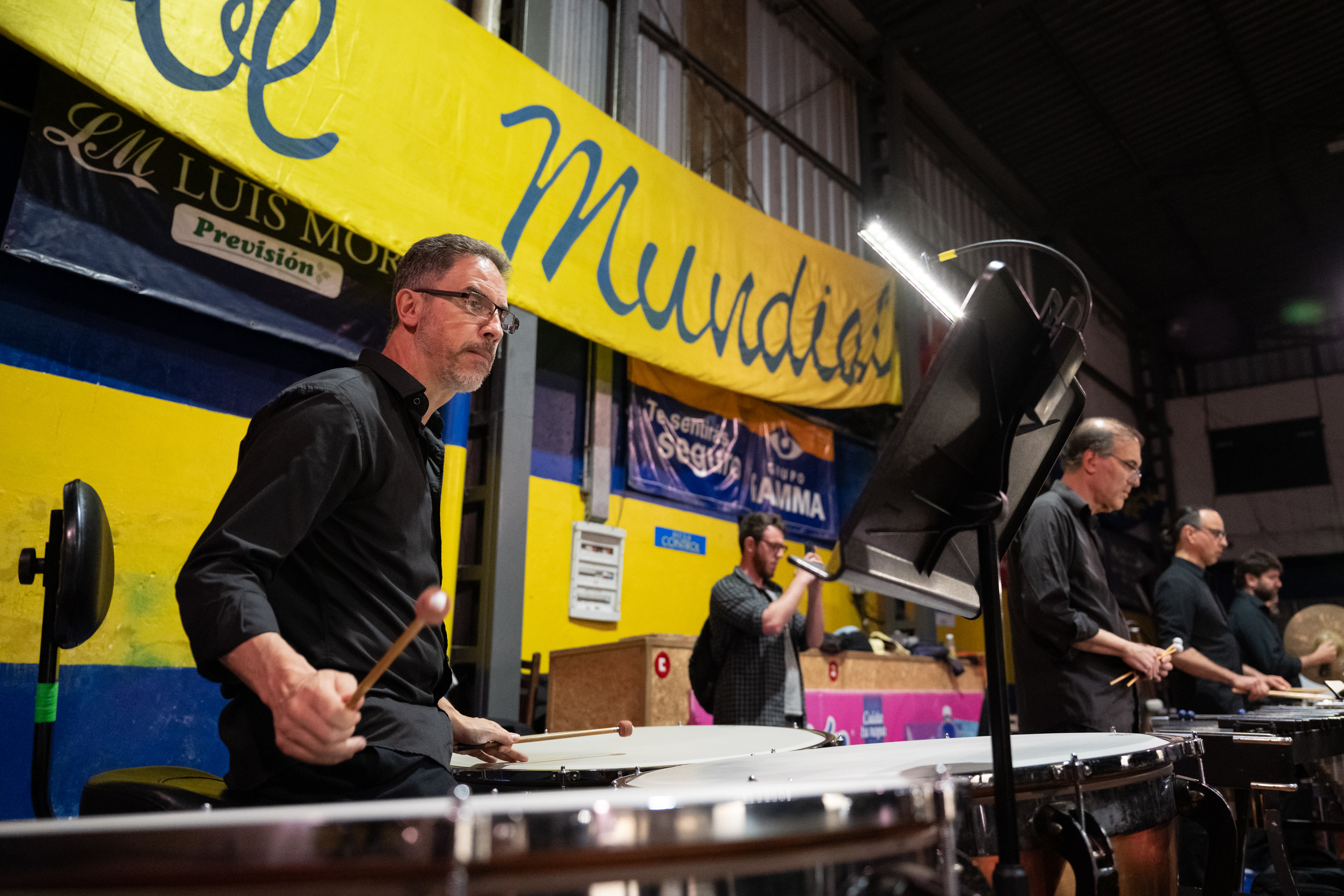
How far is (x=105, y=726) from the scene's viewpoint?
2830mm

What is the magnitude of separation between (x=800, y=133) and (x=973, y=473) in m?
6.26

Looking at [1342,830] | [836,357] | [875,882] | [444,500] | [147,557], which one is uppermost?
[836,357]

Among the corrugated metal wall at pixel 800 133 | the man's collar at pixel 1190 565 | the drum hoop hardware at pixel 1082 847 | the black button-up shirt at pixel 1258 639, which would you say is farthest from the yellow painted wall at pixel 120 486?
the black button-up shirt at pixel 1258 639

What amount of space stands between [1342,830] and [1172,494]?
1068 cm

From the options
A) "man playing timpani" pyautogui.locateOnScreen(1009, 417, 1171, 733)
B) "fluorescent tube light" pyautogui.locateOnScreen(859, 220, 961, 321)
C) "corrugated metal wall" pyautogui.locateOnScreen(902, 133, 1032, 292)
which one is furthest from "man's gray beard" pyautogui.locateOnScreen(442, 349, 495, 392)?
"corrugated metal wall" pyautogui.locateOnScreen(902, 133, 1032, 292)

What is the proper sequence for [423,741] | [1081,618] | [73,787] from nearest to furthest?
[423,741] < [1081,618] < [73,787]

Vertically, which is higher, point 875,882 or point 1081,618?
point 1081,618

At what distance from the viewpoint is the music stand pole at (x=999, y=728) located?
1.01 m

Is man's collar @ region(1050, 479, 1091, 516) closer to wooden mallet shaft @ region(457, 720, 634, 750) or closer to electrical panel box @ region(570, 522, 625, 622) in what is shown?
wooden mallet shaft @ region(457, 720, 634, 750)

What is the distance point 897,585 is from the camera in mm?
1096

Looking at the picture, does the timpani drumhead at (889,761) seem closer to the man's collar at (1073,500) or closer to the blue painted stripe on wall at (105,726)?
the man's collar at (1073,500)

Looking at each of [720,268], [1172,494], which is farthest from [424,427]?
[1172,494]

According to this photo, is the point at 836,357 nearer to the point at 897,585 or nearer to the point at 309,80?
the point at 309,80

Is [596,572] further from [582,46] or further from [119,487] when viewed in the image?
[582,46]
